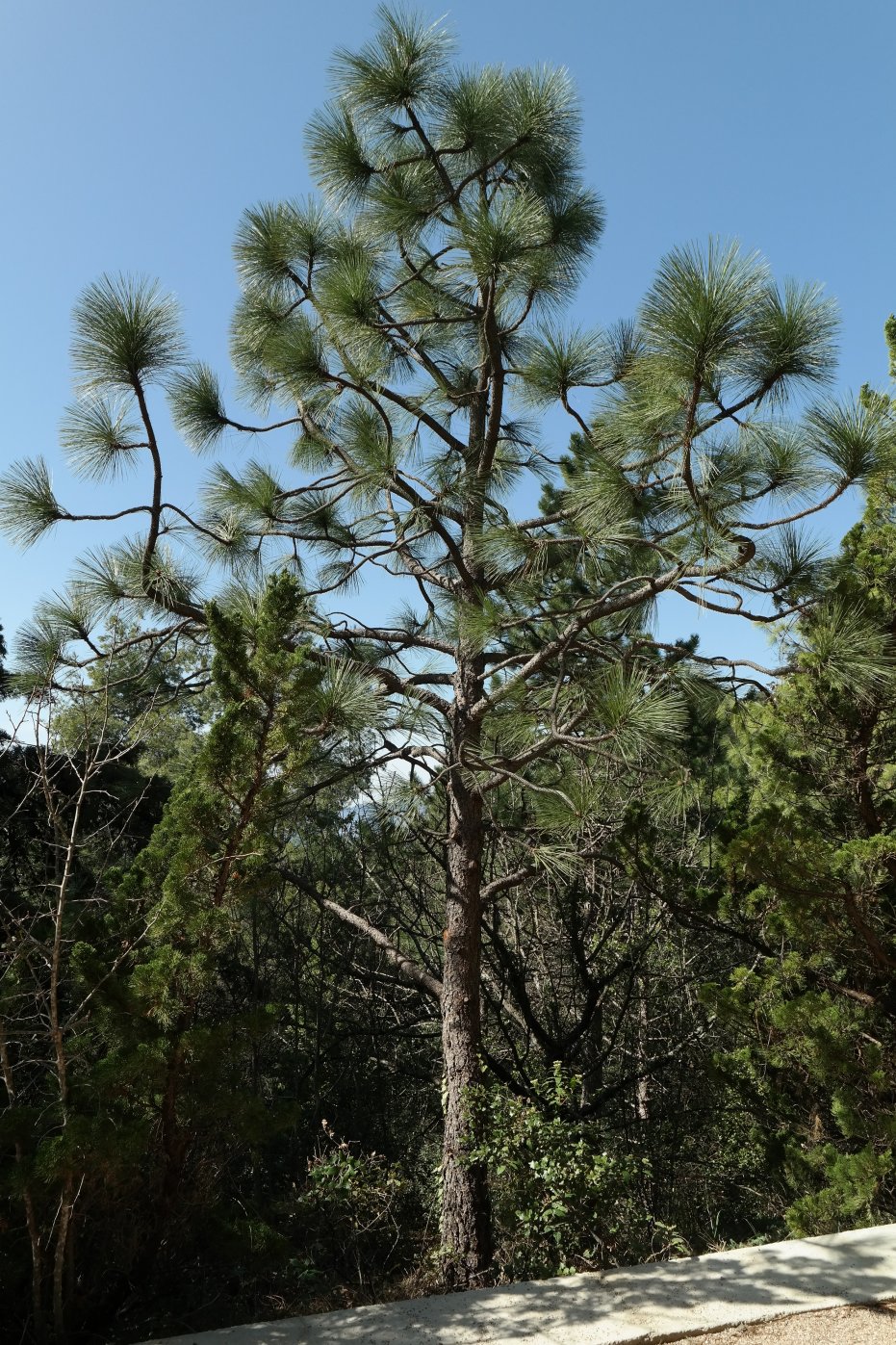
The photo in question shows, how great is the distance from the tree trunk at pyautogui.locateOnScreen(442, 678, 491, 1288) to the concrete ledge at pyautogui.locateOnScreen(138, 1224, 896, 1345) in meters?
1.23

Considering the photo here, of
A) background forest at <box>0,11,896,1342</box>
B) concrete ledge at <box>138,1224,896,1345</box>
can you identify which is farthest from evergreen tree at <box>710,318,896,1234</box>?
concrete ledge at <box>138,1224,896,1345</box>

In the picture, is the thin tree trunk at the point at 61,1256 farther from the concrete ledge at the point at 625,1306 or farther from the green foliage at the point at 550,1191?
the green foliage at the point at 550,1191

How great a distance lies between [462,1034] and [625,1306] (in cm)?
179

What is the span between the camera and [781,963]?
420 centimetres

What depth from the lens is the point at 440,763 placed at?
14.5 ft

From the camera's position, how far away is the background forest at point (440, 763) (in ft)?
9.12

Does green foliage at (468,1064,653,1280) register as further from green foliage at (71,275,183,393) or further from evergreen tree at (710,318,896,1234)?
green foliage at (71,275,183,393)

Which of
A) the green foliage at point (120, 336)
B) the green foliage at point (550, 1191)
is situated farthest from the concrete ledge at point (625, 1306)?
the green foliage at point (120, 336)

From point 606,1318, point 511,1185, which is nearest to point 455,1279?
point 511,1185

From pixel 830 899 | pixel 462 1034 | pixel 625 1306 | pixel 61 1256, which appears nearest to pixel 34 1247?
pixel 61 1256

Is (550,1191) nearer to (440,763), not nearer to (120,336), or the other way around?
(440,763)

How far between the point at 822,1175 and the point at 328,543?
402 cm

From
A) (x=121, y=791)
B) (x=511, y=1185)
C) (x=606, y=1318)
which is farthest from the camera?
(x=121, y=791)

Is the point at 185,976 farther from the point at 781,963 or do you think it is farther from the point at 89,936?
the point at 781,963
